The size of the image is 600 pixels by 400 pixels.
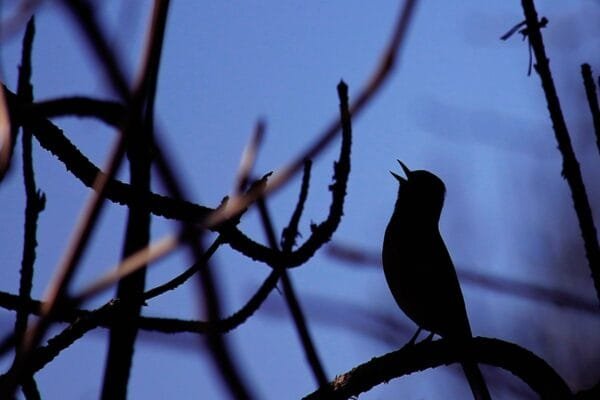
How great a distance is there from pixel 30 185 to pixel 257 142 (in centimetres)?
55

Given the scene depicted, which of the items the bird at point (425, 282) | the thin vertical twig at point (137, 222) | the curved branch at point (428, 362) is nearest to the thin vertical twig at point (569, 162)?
the curved branch at point (428, 362)

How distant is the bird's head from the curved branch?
7.37 feet

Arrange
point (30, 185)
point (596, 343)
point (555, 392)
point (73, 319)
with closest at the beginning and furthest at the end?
point (30, 185)
point (555, 392)
point (73, 319)
point (596, 343)

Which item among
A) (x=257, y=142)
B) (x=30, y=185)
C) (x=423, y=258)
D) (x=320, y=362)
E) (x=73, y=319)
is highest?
(x=423, y=258)

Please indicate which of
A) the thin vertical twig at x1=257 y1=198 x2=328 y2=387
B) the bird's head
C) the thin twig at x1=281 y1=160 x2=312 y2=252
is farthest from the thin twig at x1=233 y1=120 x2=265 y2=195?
the bird's head

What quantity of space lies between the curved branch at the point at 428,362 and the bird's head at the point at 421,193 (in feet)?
7.37

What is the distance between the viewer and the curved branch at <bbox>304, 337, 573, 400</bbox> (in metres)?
1.85

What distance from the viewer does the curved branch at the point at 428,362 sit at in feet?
6.07

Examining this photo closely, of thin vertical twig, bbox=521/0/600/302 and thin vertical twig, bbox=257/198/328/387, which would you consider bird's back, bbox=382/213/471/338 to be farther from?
thin vertical twig, bbox=257/198/328/387

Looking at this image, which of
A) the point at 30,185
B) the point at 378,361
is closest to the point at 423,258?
the point at 378,361

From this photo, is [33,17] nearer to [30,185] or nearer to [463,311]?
[30,185]

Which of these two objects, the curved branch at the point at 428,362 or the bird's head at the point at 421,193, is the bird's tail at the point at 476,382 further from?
the bird's head at the point at 421,193

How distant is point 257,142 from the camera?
3.51 feet

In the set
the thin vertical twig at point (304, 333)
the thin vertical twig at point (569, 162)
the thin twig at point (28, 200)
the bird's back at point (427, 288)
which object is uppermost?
the bird's back at point (427, 288)
